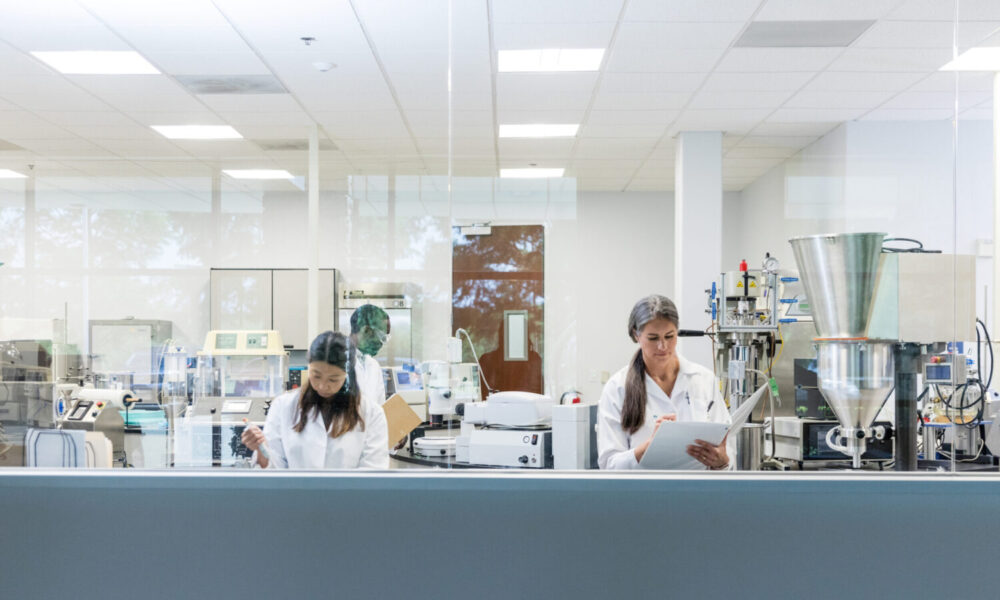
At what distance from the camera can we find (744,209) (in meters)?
2.89

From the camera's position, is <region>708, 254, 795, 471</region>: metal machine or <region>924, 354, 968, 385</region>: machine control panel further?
<region>708, 254, 795, 471</region>: metal machine

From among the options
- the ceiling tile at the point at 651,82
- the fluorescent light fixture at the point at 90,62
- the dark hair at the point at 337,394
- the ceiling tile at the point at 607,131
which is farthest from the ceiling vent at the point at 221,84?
the ceiling tile at the point at 651,82

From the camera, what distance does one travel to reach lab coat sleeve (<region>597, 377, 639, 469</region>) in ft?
7.06

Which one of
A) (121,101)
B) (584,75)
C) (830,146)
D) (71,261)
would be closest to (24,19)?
(121,101)

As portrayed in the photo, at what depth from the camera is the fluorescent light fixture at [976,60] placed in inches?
84.3

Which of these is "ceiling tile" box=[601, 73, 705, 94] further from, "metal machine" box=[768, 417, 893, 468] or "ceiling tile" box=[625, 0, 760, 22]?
"metal machine" box=[768, 417, 893, 468]

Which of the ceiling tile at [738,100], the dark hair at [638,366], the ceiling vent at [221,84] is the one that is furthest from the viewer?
the ceiling tile at [738,100]

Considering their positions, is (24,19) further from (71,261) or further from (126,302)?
(126,302)

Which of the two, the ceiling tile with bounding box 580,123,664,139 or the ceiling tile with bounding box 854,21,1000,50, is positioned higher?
the ceiling tile with bounding box 854,21,1000,50

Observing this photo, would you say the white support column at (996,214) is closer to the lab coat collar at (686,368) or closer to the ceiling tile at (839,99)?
the ceiling tile at (839,99)

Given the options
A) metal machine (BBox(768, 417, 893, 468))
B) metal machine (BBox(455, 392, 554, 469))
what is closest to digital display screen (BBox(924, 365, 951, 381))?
metal machine (BBox(768, 417, 893, 468))

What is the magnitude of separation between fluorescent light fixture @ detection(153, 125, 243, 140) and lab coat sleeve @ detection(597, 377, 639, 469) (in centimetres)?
127

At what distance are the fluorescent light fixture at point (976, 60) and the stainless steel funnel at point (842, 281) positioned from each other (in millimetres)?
579

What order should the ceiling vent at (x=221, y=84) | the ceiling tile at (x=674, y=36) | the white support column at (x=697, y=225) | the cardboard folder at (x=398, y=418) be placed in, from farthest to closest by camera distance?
the ceiling tile at (x=674, y=36)
the white support column at (x=697, y=225)
the ceiling vent at (x=221, y=84)
the cardboard folder at (x=398, y=418)
